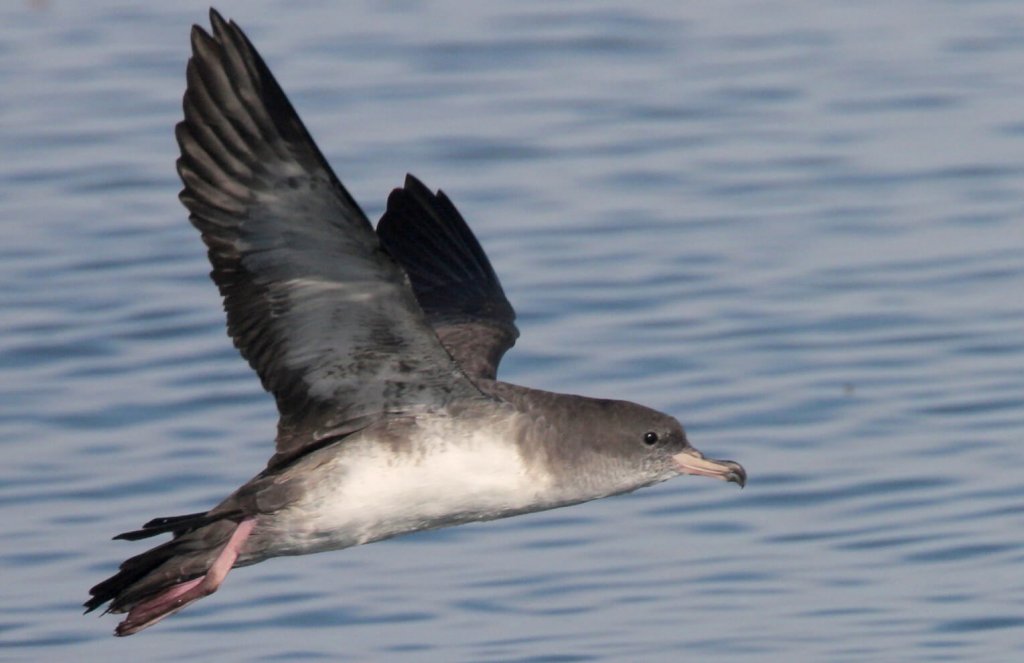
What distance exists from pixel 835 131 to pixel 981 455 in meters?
5.16

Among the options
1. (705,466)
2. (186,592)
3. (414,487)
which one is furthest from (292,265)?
(705,466)

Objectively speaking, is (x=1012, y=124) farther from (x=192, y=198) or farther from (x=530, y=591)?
(x=192, y=198)

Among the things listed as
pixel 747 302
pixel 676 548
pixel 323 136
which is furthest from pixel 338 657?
pixel 323 136

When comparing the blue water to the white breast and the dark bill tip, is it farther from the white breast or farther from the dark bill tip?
the white breast

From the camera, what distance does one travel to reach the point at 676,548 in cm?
972

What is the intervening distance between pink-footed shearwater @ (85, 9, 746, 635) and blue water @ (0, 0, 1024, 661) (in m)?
1.10

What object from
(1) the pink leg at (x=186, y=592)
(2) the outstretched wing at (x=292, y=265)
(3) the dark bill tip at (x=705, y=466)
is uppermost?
(2) the outstretched wing at (x=292, y=265)

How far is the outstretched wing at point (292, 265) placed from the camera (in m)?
7.07

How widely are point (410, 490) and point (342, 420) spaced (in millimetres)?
361

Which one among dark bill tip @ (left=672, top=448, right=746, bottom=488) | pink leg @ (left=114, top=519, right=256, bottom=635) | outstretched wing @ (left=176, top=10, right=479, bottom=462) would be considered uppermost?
outstretched wing @ (left=176, top=10, right=479, bottom=462)

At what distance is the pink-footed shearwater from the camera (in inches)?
286

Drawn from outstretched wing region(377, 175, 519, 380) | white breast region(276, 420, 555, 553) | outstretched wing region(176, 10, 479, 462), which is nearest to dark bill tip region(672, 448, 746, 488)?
white breast region(276, 420, 555, 553)

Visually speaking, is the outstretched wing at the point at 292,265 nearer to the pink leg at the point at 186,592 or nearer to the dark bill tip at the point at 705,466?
the pink leg at the point at 186,592

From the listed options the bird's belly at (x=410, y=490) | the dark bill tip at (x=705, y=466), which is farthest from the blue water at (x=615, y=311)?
the bird's belly at (x=410, y=490)
